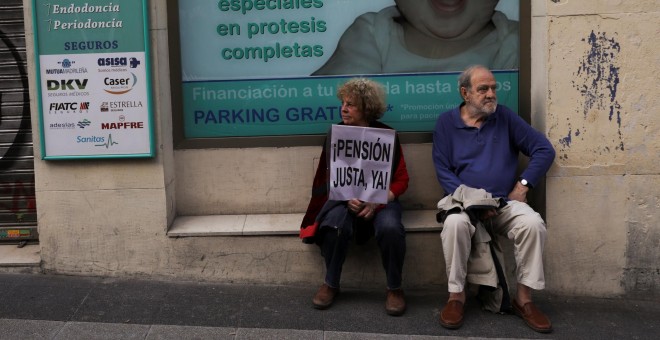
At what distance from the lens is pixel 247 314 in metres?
4.26

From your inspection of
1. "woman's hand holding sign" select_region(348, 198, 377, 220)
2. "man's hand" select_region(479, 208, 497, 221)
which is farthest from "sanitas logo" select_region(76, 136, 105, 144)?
"man's hand" select_region(479, 208, 497, 221)

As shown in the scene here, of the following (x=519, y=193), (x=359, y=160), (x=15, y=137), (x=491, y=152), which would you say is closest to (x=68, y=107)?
(x=15, y=137)

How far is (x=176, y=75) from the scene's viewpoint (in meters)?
4.88

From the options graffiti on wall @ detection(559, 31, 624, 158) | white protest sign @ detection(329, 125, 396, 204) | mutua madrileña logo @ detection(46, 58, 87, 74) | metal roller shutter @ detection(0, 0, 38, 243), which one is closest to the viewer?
white protest sign @ detection(329, 125, 396, 204)

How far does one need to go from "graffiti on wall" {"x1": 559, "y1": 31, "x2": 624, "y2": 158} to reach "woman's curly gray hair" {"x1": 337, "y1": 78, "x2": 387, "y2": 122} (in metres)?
1.22

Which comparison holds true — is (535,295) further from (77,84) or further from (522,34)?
(77,84)

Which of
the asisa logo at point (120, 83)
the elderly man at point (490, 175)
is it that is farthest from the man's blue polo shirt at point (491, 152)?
the asisa logo at point (120, 83)

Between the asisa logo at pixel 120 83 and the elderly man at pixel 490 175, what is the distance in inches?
80.5

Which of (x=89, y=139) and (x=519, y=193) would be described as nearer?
(x=519, y=193)

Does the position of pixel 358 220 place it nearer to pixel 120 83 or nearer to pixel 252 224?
pixel 252 224

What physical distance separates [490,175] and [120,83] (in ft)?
8.20

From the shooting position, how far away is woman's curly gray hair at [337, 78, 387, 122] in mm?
4523

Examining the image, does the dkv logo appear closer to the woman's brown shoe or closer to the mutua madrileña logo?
the mutua madrileña logo

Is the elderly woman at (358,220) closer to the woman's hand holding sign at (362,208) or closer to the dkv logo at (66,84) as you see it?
the woman's hand holding sign at (362,208)
